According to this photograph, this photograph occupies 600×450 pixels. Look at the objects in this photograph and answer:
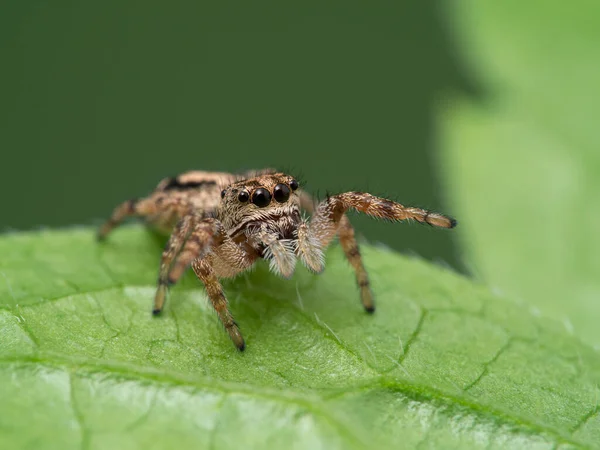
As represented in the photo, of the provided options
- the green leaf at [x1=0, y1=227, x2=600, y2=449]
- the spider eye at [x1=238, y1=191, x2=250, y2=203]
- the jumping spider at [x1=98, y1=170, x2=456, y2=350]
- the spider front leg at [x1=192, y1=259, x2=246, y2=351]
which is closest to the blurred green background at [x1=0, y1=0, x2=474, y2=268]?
the jumping spider at [x1=98, y1=170, x2=456, y2=350]

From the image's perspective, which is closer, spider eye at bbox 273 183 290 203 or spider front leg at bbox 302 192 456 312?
spider front leg at bbox 302 192 456 312

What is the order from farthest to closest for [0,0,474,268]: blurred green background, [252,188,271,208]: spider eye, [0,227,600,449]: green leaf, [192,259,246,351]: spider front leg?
[0,0,474,268]: blurred green background
[252,188,271,208]: spider eye
[192,259,246,351]: spider front leg
[0,227,600,449]: green leaf

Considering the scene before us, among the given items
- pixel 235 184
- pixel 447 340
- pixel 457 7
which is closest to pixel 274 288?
pixel 235 184

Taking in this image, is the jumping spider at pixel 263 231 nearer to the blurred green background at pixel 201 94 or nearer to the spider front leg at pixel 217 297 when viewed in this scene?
the spider front leg at pixel 217 297

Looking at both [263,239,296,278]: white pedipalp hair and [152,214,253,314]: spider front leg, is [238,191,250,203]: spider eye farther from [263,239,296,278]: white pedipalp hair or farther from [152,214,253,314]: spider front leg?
[263,239,296,278]: white pedipalp hair

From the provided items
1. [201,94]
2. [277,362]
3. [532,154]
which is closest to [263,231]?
[277,362]

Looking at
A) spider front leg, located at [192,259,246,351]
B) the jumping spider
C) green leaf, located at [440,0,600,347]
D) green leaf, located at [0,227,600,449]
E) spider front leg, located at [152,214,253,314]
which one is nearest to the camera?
green leaf, located at [0,227,600,449]

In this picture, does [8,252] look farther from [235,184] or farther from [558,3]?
[558,3]
